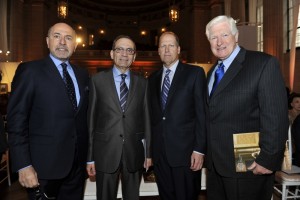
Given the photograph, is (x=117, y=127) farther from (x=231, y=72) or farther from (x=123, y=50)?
(x=231, y=72)

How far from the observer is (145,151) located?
109 inches

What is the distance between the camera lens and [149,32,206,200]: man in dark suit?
8.77 feet

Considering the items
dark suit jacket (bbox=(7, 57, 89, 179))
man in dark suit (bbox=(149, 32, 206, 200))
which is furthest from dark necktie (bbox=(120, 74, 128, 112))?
dark suit jacket (bbox=(7, 57, 89, 179))

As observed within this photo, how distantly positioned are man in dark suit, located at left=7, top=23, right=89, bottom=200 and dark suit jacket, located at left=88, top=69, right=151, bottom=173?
163 mm

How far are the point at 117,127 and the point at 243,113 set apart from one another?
116cm

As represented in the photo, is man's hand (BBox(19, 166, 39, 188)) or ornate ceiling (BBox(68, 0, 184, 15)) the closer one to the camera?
man's hand (BBox(19, 166, 39, 188))

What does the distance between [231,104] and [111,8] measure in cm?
2867

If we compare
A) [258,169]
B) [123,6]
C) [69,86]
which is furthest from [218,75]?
[123,6]

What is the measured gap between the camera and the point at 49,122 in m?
2.29

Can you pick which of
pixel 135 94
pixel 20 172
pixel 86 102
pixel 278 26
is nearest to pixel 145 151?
pixel 135 94

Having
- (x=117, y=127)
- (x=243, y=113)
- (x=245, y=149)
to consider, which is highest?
(x=243, y=113)

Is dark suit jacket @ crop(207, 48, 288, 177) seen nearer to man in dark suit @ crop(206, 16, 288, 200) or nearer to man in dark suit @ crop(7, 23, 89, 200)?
man in dark suit @ crop(206, 16, 288, 200)

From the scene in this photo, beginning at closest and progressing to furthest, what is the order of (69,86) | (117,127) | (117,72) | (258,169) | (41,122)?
(258,169) < (41,122) < (69,86) < (117,127) < (117,72)

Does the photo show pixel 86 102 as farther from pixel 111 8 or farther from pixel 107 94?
pixel 111 8
